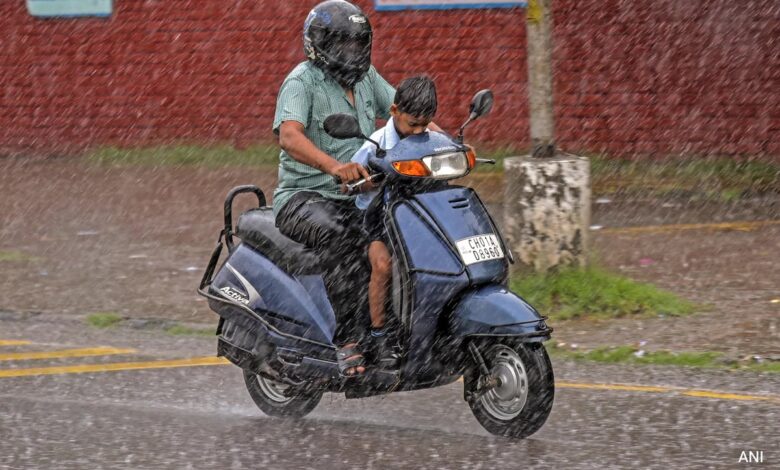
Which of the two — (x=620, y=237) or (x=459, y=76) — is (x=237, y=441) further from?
(x=459, y=76)

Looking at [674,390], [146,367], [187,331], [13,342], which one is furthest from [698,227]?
[13,342]

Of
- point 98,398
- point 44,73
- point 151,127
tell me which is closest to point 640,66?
point 151,127

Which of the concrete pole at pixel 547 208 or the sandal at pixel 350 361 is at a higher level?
the concrete pole at pixel 547 208

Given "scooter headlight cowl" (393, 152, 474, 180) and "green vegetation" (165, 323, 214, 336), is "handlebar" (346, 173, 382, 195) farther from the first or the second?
"green vegetation" (165, 323, 214, 336)

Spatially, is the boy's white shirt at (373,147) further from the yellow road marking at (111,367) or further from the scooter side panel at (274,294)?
the yellow road marking at (111,367)

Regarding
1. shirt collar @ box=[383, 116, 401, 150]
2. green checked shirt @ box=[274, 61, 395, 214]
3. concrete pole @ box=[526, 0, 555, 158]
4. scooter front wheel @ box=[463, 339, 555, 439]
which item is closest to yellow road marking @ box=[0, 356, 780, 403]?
scooter front wheel @ box=[463, 339, 555, 439]

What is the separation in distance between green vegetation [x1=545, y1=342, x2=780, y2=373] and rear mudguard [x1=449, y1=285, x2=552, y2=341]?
2.18m

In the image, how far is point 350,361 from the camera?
678 cm

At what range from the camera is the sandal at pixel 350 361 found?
6.76 m

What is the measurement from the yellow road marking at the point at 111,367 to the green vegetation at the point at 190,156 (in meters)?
8.69

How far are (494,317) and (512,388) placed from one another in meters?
0.36

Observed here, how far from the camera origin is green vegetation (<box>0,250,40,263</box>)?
12.5 m

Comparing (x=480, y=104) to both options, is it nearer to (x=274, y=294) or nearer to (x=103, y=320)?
(x=274, y=294)

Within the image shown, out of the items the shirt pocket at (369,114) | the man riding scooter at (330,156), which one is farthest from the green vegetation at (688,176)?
the man riding scooter at (330,156)
